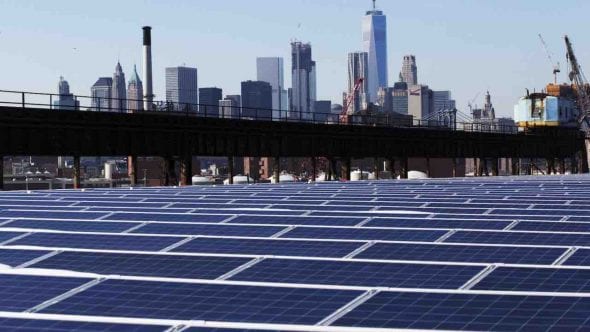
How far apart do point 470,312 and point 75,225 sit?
1324cm

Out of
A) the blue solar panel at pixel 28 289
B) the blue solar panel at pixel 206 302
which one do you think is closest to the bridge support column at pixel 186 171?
the blue solar panel at pixel 28 289

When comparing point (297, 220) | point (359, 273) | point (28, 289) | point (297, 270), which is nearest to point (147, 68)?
point (297, 220)

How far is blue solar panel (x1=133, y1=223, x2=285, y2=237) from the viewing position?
19.4 meters

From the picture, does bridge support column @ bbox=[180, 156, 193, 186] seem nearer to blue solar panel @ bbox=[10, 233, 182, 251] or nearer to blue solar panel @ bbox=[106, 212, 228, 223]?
blue solar panel @ bbox=[106, 212, 228, 223]

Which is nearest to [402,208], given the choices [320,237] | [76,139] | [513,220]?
[513,220]

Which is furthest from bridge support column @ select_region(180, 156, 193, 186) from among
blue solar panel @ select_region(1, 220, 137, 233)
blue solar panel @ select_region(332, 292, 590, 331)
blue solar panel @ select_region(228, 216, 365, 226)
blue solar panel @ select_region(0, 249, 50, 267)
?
blue solar panel @ select_region(332, 292, 590, 331)

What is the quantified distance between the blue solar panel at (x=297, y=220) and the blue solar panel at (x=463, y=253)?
4.44 metres

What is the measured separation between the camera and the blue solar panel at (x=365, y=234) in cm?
1853

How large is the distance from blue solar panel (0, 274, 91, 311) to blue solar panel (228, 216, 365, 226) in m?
8.60

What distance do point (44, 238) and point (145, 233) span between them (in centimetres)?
203

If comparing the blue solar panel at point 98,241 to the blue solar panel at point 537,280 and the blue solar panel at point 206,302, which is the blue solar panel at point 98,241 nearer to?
the blue solar panel at point 206,302

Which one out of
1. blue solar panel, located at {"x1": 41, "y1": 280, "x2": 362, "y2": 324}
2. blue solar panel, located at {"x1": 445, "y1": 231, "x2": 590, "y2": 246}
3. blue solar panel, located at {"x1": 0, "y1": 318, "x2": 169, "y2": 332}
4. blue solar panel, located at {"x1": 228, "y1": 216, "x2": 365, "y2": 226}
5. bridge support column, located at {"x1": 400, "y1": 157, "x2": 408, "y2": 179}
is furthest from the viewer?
bridge support column, located at {"x1": 400, "y1": 157, "x2": 408, "y2": 179}

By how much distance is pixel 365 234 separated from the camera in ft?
63.1

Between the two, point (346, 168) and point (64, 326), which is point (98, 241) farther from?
point (346, 168)
